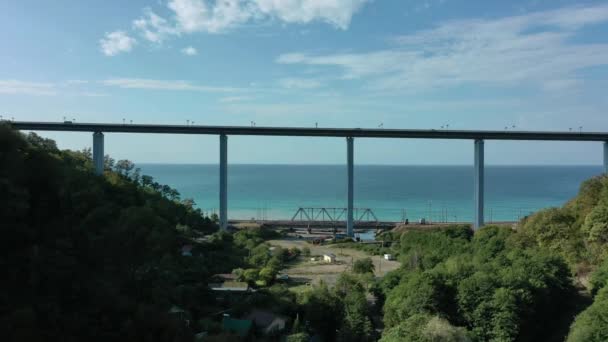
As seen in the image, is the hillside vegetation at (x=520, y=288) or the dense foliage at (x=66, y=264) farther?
the hillside vegetation at (x=520, y=288)

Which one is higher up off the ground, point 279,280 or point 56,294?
point 56,294

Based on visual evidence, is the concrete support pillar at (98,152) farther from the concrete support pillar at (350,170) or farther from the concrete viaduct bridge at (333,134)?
the concrete support pillar at (350,170)

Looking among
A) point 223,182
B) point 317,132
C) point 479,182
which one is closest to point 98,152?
point 223,182

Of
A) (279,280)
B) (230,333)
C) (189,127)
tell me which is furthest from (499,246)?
(189,127)

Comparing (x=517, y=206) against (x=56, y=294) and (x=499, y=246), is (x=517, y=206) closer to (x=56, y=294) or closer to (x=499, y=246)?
(x=499, y=246)

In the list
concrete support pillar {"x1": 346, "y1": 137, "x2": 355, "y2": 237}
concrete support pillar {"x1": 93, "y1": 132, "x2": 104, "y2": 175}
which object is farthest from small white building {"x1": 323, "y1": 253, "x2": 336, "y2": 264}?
concrete support pillar {"x1": 93, "y1": 132, "x2": 104, "y2": 175}

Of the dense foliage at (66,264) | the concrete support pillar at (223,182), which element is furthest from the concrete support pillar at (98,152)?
the dense foliage at (66,264)

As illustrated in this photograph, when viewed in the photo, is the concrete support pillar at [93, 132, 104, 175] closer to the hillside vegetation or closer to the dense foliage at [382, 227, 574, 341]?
the hillside vegetation

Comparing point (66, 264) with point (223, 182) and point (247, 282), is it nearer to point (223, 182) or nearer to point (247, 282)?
point (247, 282)
